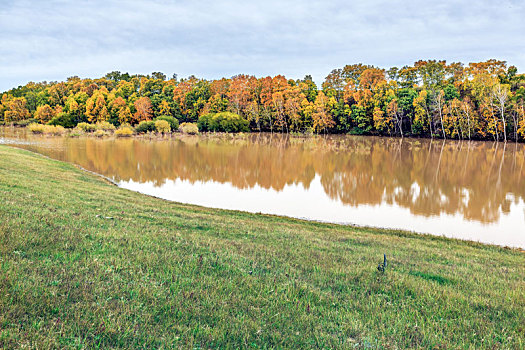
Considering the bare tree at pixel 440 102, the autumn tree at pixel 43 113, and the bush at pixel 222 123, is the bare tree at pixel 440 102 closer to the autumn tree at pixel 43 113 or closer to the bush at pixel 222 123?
the bush at pixel 222 123

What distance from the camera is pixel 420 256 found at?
891cm

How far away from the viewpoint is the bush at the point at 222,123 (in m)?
89.6

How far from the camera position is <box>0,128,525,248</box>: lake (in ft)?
52.5

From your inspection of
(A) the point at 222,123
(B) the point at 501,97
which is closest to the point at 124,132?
(A) the point at 222,123

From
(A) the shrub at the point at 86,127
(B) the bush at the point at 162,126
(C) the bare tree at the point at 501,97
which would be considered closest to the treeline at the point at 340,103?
(C) the bare tree at the point at 501,97

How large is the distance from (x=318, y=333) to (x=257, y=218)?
1004 centimetres

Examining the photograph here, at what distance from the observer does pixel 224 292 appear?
5012mm

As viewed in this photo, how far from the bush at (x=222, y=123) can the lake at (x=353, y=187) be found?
50.9 m

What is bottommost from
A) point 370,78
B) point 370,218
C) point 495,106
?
point 370,218

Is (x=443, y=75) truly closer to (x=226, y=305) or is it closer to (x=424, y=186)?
(x=424, y=186)

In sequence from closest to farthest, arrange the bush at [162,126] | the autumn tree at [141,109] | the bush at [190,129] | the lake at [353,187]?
the lake at [353,187]
the bush at [162,126]
the bush at [190,129]
the autumn tree at [141,109]

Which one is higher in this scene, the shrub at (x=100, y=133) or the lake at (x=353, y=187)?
the shrub at (x=100, y=133)

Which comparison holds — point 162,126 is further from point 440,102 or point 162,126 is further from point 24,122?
point 440,102

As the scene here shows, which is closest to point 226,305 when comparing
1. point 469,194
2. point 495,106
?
point 469,194
